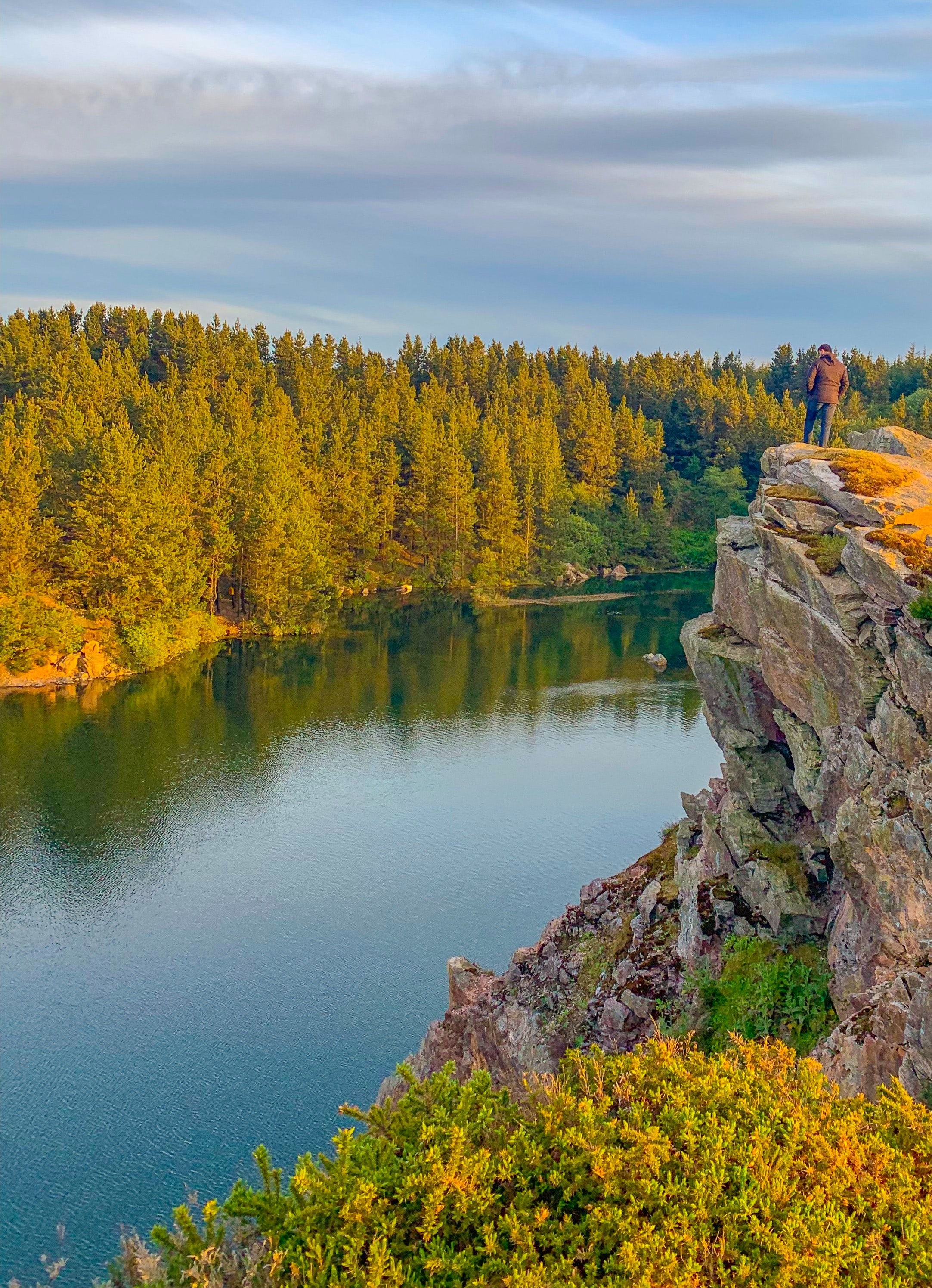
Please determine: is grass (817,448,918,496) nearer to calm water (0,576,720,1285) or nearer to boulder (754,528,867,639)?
boulder (754,528,867,639)

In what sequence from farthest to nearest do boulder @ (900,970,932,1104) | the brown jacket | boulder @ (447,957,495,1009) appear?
1. boulder @ (447,957,495,1009)
2. the brown jacket
3. boulder @ (900,970,932,1104)

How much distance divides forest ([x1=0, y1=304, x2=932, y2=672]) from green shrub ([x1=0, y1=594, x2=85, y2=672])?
0.14 metres

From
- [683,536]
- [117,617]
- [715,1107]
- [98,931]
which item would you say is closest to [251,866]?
[98,931]

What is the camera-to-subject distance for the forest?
216 ft

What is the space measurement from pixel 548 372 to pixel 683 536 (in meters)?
39.7

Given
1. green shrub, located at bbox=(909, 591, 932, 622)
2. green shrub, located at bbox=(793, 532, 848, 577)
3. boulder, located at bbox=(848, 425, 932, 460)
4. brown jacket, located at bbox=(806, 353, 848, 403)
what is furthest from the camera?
brown jacket, located at bbox=(806, 353, 848, 403)

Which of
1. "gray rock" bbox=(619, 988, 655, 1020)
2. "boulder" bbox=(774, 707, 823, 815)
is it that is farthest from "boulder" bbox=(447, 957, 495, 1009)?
"boulder" bbox=(774, 707, 823, 815)

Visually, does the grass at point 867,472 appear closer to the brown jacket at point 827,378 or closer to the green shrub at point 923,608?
the brown jacket at point 827,378

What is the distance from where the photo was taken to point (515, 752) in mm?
51719

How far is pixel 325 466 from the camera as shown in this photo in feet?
314

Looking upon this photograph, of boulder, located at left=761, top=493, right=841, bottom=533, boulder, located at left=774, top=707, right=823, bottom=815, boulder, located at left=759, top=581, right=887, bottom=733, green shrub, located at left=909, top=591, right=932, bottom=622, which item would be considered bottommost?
boulder, located at left=774, top=707, right=823, bottom=815

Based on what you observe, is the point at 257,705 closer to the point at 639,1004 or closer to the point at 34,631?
the point at 34,631

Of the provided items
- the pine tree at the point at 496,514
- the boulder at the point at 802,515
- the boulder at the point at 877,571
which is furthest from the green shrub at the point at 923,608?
the pine tree at the point at 496,514

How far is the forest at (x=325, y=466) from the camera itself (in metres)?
65.9
